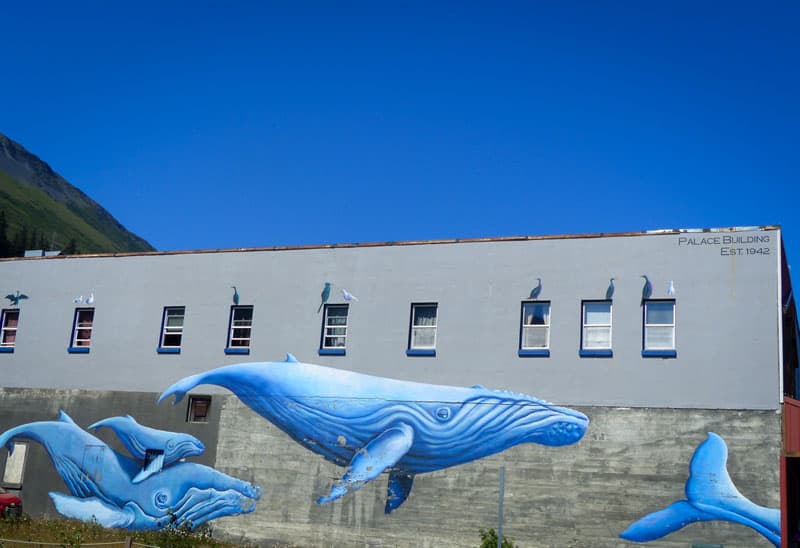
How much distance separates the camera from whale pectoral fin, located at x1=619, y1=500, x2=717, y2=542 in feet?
70.9

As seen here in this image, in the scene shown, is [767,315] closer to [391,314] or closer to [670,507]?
[670,507]

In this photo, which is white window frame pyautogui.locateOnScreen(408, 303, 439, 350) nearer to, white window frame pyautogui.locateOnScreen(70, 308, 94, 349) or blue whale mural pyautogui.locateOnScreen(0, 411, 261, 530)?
blue whale mural pyautogui.locateOnScreen(0, 411, 261, 530)

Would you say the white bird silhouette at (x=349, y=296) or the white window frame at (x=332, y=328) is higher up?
the white bird silhouette at (x=349, y=296)

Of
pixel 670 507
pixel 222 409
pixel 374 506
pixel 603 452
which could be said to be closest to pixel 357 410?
pixel 374 506

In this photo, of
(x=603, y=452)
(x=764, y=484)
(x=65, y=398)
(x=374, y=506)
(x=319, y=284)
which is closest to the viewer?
(x=764, y=484)

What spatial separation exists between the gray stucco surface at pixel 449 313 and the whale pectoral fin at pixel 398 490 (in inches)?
108

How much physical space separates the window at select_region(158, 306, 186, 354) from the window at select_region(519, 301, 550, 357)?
37.0 ft

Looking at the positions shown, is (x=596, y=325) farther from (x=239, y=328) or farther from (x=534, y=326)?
(x=239, y=328)

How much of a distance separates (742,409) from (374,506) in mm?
10049

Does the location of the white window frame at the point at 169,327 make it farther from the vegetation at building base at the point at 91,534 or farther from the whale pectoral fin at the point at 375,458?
the whale pectoral fin at the point at 375,458

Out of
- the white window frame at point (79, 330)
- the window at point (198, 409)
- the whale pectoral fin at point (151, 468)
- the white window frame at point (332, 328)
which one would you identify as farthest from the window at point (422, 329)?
the white window frame at point (79, 330)

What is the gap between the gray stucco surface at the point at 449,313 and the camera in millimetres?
22453

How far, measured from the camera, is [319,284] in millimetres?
27531

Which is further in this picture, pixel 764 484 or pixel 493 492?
pixel 493 492
